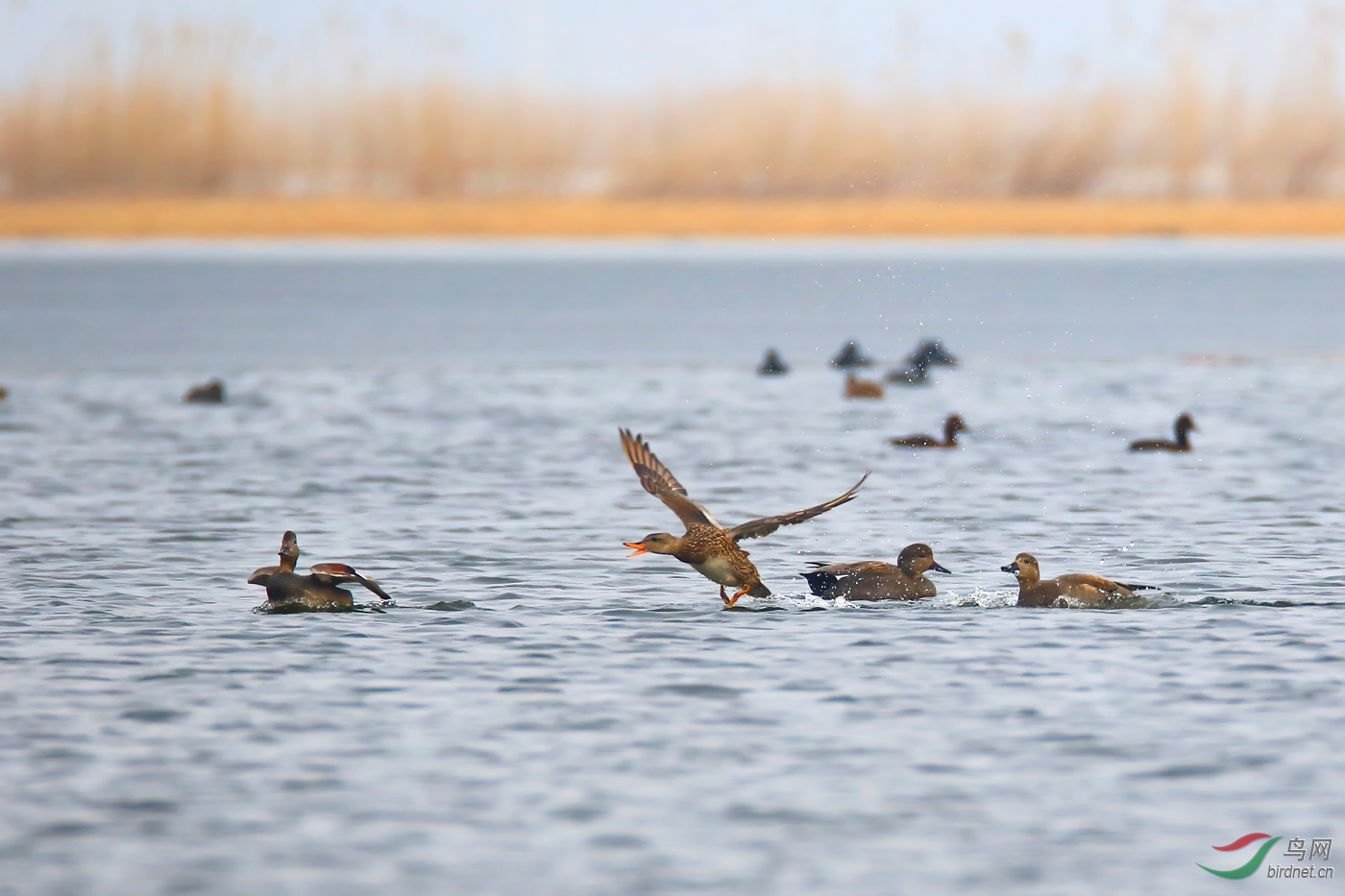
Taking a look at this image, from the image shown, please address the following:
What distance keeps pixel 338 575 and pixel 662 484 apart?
81.2 inches

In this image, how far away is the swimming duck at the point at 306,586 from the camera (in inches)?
504

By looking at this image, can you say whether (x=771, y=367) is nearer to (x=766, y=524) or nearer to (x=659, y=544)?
(x=766, y=524)

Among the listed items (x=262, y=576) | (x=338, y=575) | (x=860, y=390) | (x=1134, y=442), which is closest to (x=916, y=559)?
(x=338, y=575)

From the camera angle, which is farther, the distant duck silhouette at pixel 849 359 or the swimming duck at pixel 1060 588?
the distant duck silhouette at pixel 849 359

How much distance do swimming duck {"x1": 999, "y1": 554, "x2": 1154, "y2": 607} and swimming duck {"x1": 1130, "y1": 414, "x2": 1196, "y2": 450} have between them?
9.98 meters

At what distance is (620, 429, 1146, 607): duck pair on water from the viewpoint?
12.9m

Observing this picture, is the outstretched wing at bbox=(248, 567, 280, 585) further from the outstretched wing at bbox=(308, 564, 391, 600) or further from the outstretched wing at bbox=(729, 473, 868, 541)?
the outstretched wing at bbox=(729, 473, 868, 541)

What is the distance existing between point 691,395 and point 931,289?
2619 inches

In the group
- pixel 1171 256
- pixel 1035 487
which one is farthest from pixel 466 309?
pixel 1171 256

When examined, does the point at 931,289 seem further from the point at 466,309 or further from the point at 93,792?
the point at 93,792

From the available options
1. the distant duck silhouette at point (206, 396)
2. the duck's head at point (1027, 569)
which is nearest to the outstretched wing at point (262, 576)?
the duck's head at point (1027, 569)

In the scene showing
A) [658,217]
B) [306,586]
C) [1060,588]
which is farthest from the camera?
[658,217]

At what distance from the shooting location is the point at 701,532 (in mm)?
12875

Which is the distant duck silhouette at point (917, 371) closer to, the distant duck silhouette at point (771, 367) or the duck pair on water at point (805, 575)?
the distant duck silhouette at point (771, 367)
